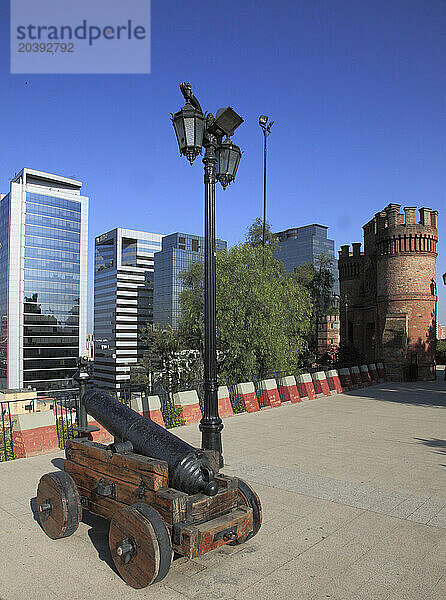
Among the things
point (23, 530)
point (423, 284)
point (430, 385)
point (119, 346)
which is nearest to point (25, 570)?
point (23, 530)

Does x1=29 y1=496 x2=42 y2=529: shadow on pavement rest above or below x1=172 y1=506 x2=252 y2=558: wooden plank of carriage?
below

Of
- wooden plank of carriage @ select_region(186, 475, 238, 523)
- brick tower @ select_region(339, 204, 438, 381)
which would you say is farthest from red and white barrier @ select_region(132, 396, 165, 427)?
brick tower @ select_region(339, 204, 438, 381)

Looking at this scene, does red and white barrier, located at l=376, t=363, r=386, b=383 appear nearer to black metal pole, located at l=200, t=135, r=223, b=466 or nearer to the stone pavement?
the stone pavement

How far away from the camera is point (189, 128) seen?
6.14m

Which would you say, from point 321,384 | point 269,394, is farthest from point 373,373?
point 269,394

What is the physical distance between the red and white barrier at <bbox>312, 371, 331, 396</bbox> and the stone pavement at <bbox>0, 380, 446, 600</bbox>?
707 centimetres

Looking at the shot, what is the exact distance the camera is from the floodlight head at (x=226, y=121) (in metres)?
6.44

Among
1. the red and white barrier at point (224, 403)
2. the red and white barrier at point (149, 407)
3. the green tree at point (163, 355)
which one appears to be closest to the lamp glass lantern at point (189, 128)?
the red and white barrier at point (149, 407)

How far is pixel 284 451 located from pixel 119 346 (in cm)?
13294

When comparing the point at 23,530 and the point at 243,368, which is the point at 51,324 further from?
the point at 23,530

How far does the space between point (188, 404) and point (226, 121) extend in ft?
21.5

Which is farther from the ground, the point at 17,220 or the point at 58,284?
the point at 17,220

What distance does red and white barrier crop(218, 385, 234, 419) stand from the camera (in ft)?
38.4

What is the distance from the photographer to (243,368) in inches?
664
